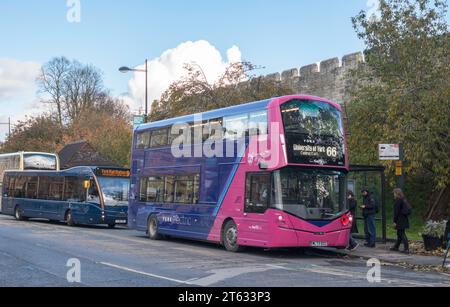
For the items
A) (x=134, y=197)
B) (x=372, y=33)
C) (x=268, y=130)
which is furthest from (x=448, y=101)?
(x=134, y=197)

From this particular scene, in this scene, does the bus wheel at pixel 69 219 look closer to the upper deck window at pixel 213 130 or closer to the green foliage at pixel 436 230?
the upper deck window at pixel 213 130

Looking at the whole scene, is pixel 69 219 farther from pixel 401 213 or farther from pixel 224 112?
pixel 401 213

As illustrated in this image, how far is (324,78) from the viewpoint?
3328cm

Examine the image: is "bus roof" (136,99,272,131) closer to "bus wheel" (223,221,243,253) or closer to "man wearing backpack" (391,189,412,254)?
"bus wheel" (223,221,243,253)

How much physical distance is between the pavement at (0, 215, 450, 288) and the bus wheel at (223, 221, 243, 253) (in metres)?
0.26

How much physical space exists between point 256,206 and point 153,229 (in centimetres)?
626

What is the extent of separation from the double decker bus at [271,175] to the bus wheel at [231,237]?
1.2 inches

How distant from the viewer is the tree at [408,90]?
20375 mm

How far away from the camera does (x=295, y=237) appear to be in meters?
15.6

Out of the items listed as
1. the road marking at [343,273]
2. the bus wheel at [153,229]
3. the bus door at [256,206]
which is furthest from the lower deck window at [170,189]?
the road marking at [343,273]

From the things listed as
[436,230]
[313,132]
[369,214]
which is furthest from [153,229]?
[436,230]

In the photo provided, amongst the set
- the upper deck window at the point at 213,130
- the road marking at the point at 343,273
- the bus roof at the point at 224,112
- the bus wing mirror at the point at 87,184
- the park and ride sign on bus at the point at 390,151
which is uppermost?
the bus roof at the point at 224,112

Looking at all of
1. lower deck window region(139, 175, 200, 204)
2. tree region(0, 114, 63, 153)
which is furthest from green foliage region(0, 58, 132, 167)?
lower deck window region(139, 175, 200, 204)

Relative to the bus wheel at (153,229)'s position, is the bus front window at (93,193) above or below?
above
